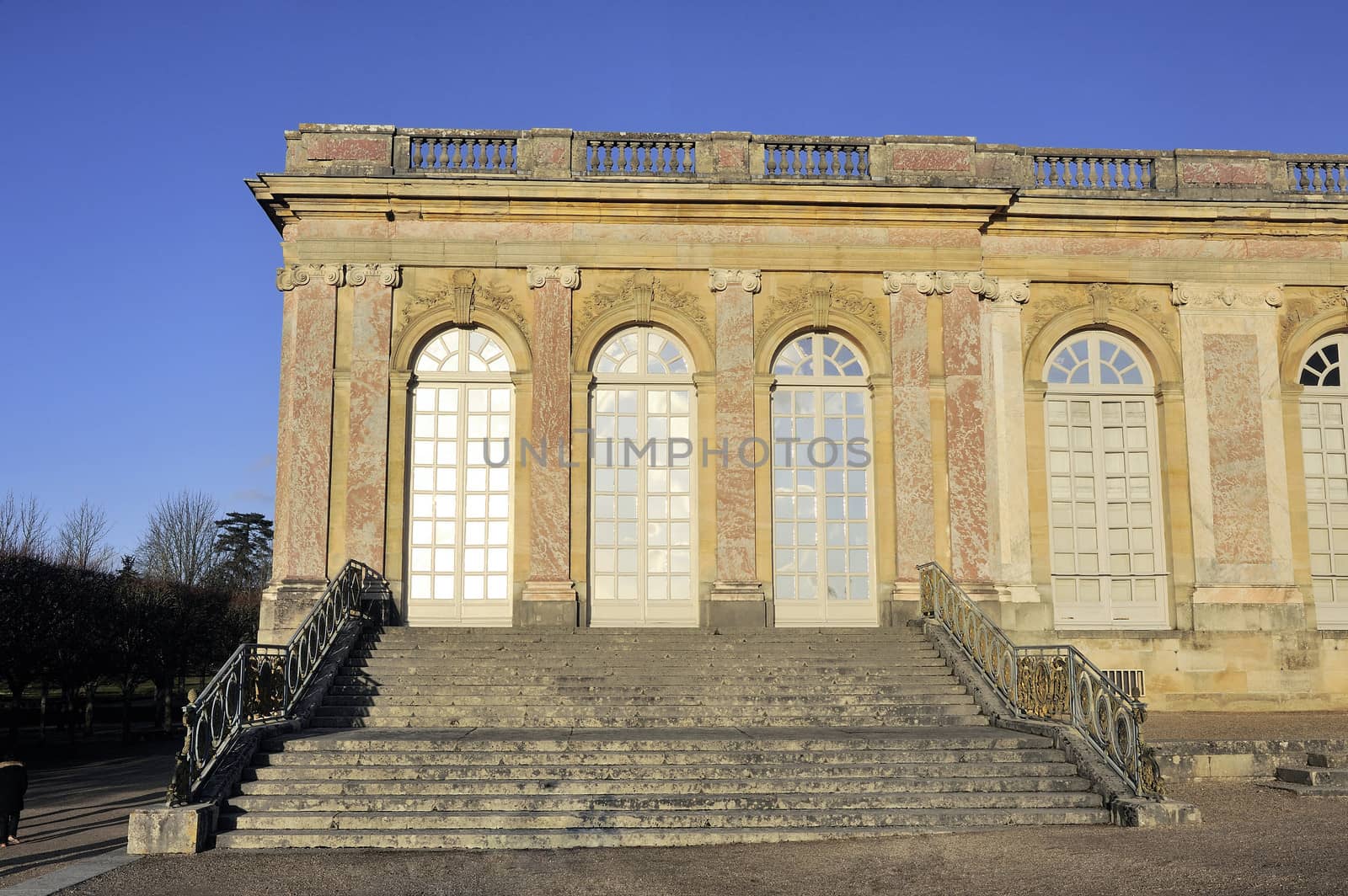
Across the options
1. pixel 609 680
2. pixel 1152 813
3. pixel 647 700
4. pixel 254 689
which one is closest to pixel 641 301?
pixel 609 680

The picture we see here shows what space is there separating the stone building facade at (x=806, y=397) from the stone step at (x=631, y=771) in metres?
4.89

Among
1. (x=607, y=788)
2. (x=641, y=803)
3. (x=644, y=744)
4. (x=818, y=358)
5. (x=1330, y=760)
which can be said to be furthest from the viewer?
(x=818, y=358)

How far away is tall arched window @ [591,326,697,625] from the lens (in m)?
15.1

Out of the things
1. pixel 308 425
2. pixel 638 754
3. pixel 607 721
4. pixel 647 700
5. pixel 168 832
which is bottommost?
pixel 168 832

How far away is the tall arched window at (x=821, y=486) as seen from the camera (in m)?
15.2

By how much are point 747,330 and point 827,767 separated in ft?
23.2

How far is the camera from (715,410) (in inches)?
600

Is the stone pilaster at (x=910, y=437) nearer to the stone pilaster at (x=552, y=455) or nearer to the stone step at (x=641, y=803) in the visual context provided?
the stone pilaster at (x=552, y=455)

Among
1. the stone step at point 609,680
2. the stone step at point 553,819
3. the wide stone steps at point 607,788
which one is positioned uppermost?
the stone step at point 609,680

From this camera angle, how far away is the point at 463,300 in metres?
15.3

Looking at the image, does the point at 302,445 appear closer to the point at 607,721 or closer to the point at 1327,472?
the point at 607,721

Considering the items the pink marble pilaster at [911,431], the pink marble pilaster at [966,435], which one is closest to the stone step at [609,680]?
the pink marble pilaster at [911,431]

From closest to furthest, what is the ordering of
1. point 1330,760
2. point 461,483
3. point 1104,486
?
point 1330,760
point 461,483
point 1104,486

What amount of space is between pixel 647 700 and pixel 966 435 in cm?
607
